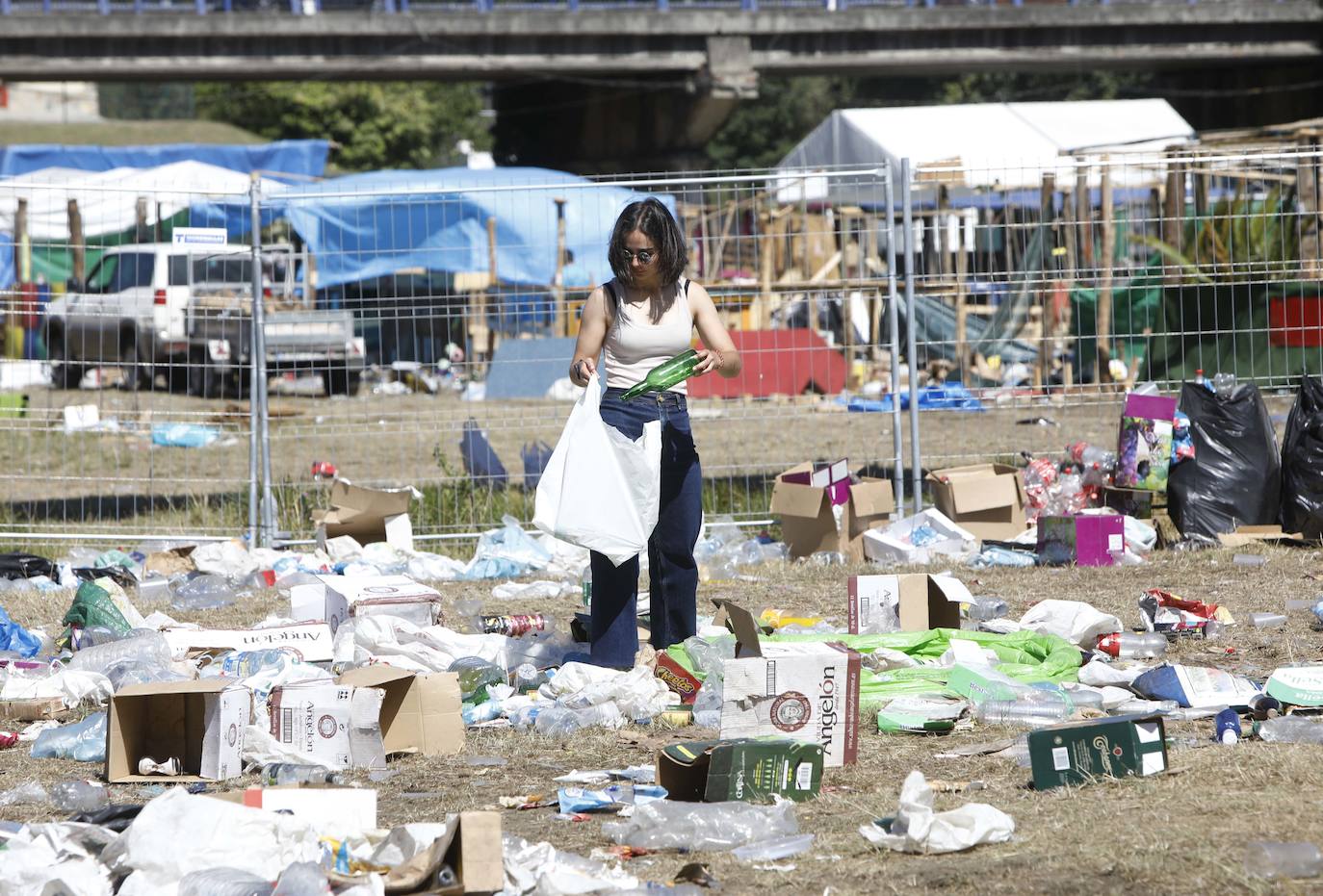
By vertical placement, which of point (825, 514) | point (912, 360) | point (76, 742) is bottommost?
point (76, 742)

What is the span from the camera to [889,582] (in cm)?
566

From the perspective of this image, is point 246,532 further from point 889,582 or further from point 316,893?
point 316,893

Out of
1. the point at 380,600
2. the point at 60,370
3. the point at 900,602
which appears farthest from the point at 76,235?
the point at 900,602

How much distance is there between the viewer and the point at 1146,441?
7.59 meters

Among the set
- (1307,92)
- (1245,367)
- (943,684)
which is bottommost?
(943,684)

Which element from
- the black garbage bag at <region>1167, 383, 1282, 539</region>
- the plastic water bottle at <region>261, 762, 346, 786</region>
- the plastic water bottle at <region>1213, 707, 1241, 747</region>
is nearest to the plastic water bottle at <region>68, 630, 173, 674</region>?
the plastic water bottle at <region>261, 762, 346, 786</region>

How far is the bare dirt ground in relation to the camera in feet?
10.0

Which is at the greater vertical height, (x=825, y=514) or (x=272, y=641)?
(x=825, y=514)

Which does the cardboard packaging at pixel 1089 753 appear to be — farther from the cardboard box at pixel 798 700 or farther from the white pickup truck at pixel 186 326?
the white pickup truck at pixel 186 326

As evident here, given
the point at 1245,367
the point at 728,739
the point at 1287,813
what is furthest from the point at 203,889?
the point at 1245,367

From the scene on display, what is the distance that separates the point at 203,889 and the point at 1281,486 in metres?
6.18

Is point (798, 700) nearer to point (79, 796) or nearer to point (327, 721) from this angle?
point (327, 721)

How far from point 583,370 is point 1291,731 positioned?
2436 mm

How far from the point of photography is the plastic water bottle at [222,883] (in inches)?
119
